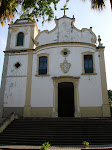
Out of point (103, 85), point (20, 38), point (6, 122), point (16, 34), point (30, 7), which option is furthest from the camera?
point (16, 34)

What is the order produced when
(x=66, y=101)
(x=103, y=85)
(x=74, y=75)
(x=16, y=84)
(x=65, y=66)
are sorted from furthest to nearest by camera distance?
1. (x=66, y=101)
2. (x=16, y=84)
3. (x=65, y=66)
4. (x=74, y=75)
5. (x=103, y=85)

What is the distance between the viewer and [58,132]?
31.1 feet

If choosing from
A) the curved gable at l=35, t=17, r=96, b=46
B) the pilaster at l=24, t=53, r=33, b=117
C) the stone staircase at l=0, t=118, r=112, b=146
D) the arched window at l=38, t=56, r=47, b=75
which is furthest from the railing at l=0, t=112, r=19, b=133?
the curved gable at l=35, t=17, r=96, b=46

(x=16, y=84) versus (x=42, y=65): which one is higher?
(x=42, y=65)

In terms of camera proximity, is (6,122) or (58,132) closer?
(58,132)

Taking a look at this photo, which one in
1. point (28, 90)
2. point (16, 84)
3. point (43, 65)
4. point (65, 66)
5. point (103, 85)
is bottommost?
point (28, 90)

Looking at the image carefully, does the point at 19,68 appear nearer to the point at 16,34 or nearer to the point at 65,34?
the point at 16,34

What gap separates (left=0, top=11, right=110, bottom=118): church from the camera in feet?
46.0

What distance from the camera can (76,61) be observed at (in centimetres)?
1500

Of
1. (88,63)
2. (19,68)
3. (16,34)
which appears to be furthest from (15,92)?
(88,63)

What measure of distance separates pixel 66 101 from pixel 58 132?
7.99 m

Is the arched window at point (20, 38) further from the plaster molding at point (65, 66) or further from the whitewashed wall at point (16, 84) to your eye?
the plaster molding at point (65, 66)

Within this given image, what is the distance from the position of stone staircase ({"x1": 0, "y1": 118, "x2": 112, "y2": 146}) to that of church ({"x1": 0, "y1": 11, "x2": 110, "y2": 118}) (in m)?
2.82

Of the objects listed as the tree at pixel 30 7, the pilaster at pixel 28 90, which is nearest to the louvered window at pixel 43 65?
the pilaster at pixel 28 90
